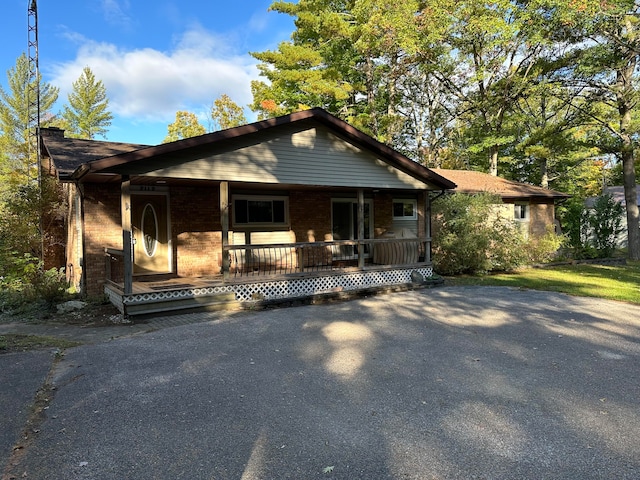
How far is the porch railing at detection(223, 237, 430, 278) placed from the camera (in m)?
11.8

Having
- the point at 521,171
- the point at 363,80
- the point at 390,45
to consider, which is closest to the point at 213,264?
the point at 390,45

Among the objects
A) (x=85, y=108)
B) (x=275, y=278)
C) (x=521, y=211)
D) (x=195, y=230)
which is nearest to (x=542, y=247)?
(x=521, y=211)

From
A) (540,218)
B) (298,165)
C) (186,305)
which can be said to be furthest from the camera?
(540,218)

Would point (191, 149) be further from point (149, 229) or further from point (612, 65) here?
point (612, 65)

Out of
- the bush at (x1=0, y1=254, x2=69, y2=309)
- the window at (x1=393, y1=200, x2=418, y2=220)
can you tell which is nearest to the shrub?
the window at (x1=393, y1=200, x2=418, y2=220)

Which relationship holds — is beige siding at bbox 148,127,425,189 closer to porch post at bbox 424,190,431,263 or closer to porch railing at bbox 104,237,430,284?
porch post at bbox 424,190,431,263

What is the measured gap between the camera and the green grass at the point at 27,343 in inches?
Result: 233

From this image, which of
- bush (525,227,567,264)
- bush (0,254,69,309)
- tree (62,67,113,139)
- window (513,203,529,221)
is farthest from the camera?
tree (62,67,113,139)

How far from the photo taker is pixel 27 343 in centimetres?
620

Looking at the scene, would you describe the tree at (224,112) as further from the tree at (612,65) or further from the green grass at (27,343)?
the green grass at (27,343)

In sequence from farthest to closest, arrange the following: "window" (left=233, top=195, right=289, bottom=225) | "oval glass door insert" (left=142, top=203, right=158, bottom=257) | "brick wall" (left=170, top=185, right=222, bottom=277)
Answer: "window" (left=233, top=195, right=289, bottom=225) → "brick wall" (left=170, top=185, right=222, bottom=277) → "oval glass door insert" (left=142, top=203, right=158, bottom=257)

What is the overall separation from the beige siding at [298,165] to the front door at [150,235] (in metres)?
2.48

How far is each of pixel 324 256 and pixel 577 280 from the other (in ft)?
26.5

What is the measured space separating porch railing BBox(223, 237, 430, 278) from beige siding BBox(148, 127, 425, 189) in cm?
185
